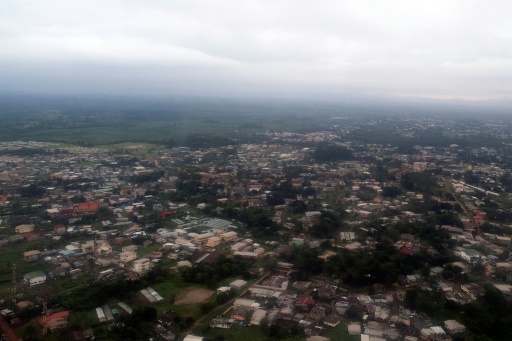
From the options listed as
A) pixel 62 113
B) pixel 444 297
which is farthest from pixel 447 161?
pixel 62 113

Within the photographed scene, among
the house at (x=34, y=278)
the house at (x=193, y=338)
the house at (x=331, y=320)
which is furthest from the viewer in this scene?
the house at (x=34, y=278)

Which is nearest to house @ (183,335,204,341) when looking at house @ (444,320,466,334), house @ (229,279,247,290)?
house @ (229,279,247,290)

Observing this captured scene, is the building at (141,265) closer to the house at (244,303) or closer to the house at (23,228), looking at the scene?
the house at (244,303)

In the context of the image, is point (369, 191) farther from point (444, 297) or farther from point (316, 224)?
point (444, 297)

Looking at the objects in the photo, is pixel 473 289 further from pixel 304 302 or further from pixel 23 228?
pixel 23 228

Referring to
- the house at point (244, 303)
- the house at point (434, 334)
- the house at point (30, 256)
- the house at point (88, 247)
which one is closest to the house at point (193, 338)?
the house at point (244, 303)
